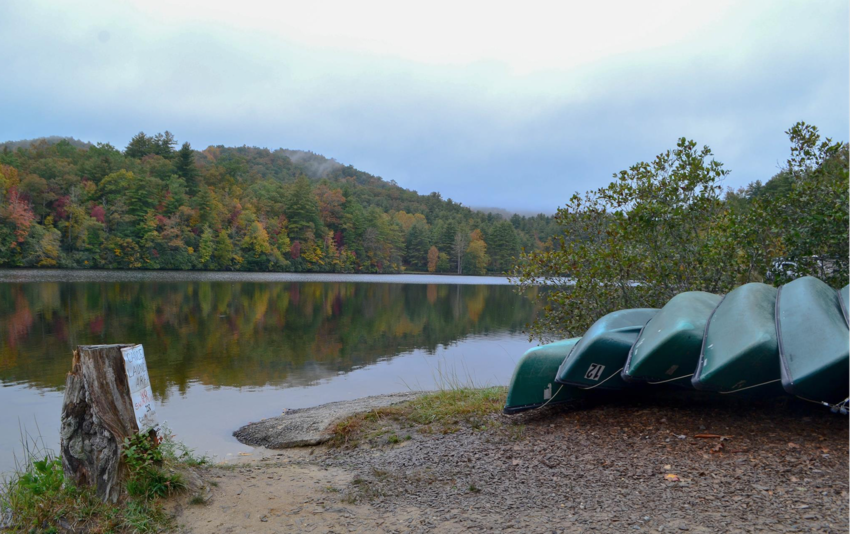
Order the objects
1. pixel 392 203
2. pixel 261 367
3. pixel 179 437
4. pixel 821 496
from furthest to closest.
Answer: pixel 392 203 → pixel 261 367 → pixel 179 437 → pixel 821 496

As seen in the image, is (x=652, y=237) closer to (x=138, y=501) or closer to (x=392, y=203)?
(x=138, y=501)

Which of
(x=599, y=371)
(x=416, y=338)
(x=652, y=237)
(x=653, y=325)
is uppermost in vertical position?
(x=652, y=237)

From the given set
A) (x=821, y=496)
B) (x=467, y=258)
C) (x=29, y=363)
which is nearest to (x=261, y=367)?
(x=29, y=363)

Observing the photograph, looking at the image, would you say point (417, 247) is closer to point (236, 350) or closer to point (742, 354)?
point (236, 350)

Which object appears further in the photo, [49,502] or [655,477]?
[655,477]

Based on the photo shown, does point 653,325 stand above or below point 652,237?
below

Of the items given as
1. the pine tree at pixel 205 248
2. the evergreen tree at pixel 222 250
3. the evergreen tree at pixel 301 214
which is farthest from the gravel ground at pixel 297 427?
the evergreen tree at pixel 301 214

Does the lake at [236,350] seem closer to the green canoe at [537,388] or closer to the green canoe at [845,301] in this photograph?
the green canoe at [537,388]

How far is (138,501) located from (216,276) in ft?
178

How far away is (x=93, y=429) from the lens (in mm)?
3564

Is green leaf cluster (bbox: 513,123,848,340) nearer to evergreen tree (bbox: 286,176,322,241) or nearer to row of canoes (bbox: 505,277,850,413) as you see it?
row of canoes (bbox: 505,277,850,413)

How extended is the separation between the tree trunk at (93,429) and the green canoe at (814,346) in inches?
179

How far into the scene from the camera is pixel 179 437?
26.5ft

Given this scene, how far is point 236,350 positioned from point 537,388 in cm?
1210
